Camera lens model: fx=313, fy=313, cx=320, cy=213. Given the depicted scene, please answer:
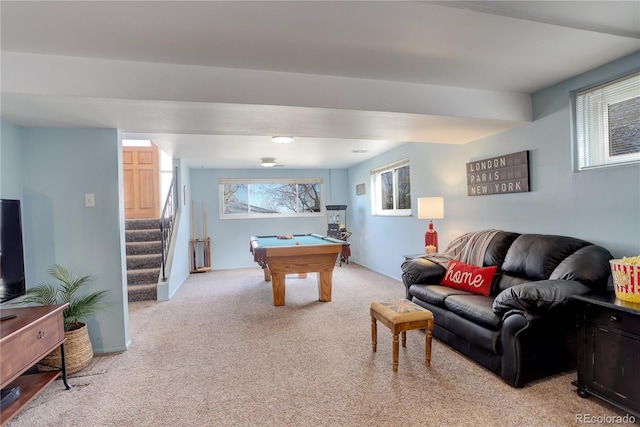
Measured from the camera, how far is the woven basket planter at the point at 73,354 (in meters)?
2.37

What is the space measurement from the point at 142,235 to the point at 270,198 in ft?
9.23

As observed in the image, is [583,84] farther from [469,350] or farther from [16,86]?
[16,86]

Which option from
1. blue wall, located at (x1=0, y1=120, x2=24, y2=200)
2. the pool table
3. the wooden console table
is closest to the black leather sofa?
the pool table

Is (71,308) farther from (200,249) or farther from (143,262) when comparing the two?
(200,249)

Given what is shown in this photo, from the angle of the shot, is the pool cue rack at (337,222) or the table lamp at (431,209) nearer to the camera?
the table lamp at (431,209)

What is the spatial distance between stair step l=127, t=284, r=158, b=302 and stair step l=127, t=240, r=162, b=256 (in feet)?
2.70

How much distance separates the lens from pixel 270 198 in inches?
289

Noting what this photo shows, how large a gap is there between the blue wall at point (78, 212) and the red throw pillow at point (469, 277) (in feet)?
9.95

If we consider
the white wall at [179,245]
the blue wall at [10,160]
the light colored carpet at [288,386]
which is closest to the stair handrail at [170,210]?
the white wall at [179,245]

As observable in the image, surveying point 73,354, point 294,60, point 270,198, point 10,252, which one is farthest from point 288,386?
point 270,198

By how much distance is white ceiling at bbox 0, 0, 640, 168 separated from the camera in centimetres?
162

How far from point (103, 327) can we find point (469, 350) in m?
3.13

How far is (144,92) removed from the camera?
2092 mm

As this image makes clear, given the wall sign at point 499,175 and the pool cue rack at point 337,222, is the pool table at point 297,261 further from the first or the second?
the pool cue rack at point 337,222
